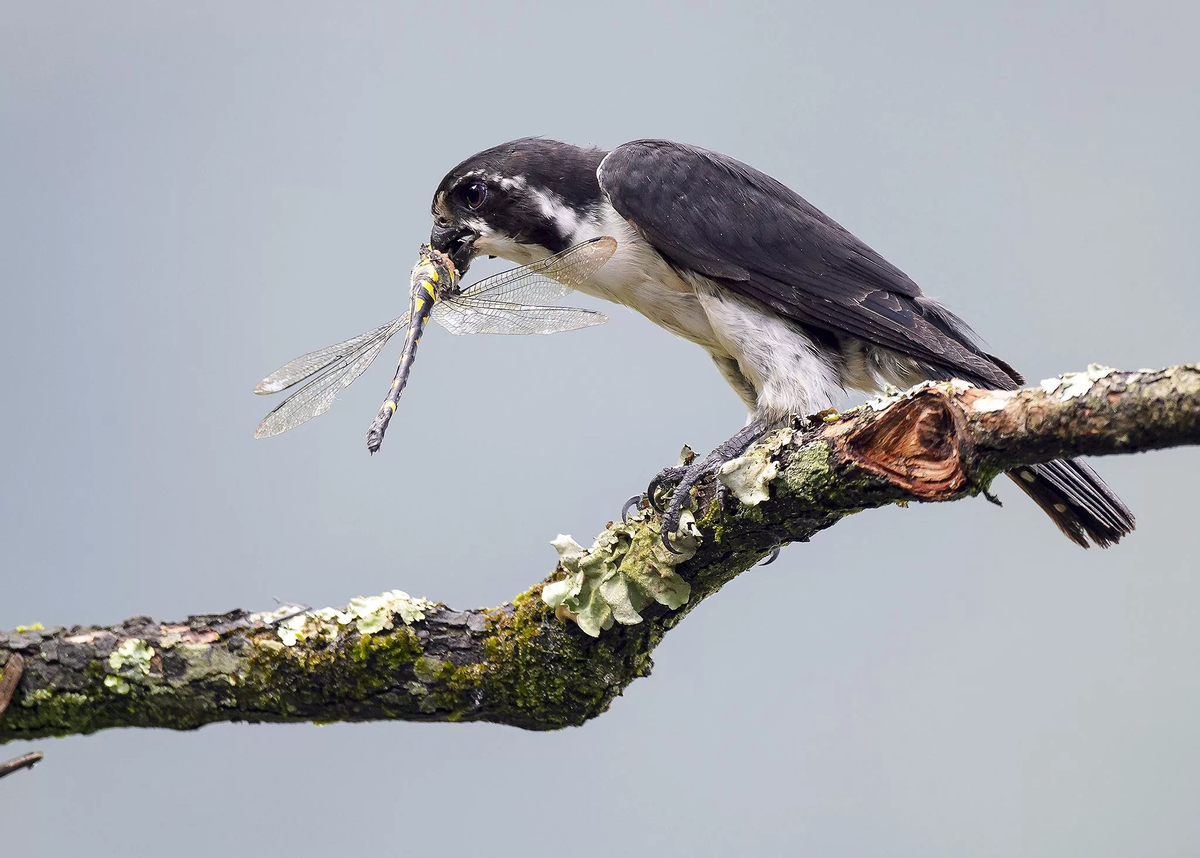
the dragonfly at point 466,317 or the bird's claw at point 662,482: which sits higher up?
the dragonfly at point 466,317

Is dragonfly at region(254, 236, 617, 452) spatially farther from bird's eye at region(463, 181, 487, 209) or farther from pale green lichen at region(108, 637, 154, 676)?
pale green lichen at region(108, 637, 154, 676)

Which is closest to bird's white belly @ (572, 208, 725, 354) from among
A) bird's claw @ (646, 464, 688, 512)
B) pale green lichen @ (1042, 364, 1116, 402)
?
bird's claw @ (646, 464, 688, 512)

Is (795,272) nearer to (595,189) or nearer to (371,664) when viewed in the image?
(595,189)

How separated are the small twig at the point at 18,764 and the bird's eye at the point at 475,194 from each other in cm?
208

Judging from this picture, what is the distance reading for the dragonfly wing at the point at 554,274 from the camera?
11.2 feet

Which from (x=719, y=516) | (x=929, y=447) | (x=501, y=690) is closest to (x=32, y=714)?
(x=501, y=690)

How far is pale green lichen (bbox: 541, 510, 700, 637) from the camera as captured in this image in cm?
272

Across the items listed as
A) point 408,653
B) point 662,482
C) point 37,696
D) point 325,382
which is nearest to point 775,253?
point 662,482

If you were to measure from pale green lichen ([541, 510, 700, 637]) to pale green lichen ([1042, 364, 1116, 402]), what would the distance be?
0.93 meters

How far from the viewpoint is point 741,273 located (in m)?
3.35

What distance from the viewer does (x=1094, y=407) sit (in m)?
1.98

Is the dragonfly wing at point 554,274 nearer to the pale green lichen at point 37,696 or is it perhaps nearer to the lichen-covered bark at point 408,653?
the lichen-covered bark at point 408,653

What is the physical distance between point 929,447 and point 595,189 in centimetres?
173

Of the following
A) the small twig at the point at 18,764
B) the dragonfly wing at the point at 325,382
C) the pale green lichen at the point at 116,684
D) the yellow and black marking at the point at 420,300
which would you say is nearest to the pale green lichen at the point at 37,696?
the pale green lichen at the point at 116,684
